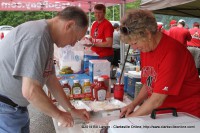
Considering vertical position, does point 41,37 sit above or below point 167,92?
above

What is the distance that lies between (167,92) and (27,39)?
0.81 meters

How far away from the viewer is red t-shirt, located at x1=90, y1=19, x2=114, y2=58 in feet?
12.9

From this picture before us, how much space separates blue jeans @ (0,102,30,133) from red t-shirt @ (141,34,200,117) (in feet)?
2.73

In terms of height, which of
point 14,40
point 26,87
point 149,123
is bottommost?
point 149,123

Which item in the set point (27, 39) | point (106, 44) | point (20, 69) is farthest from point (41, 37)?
point (106, 44)

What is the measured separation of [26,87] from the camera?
1154 mm

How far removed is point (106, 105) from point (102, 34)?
2315 mm

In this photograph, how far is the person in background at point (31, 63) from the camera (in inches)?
45.1

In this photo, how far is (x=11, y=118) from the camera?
142cm

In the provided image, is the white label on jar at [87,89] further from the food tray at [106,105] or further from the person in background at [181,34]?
the person in background at [181,34]

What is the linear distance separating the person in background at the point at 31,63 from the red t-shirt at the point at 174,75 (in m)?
0.48

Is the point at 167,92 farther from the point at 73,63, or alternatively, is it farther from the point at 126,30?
the point at 73,63

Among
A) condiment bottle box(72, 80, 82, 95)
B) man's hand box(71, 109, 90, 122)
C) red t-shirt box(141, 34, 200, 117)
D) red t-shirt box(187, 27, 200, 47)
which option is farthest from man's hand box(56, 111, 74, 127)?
red t-shirt box(187, 27, 200, 47)

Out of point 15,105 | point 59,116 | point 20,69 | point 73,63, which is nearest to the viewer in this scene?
point 20,69
